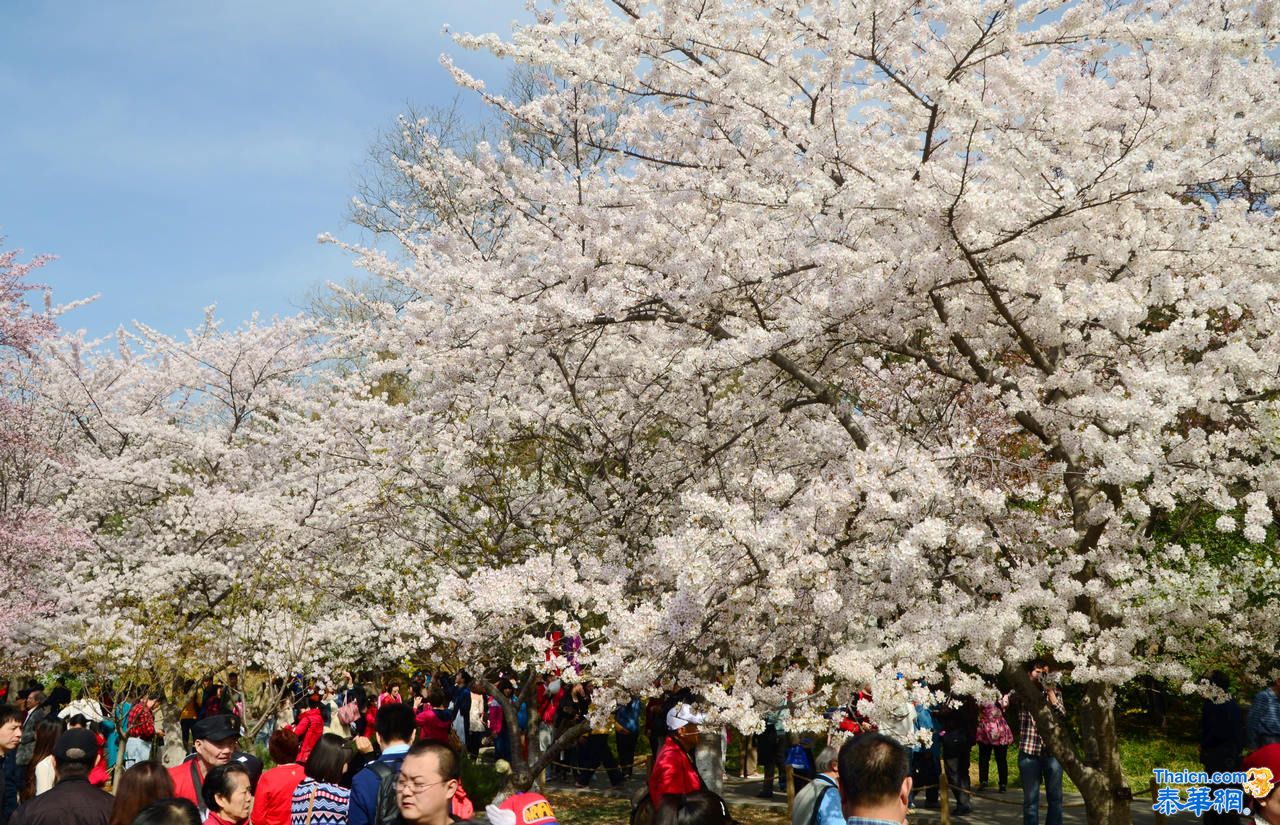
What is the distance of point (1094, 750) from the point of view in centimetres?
703

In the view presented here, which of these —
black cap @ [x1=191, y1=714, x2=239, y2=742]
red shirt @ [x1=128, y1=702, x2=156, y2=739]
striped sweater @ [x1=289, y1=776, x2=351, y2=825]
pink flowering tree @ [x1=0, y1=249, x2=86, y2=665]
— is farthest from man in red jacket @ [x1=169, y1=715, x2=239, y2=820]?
pink flowering tree @ [x1=0, y1=249, x2=86, y2=665]

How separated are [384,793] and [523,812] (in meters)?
0.99

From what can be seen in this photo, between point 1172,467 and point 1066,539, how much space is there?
31.8 inches

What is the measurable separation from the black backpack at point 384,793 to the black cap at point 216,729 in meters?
1.03

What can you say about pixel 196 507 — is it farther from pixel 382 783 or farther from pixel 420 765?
pixel 420 765

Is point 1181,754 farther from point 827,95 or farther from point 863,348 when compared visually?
point 827,95

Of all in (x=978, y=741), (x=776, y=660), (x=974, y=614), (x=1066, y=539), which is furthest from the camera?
(x=978, y=741)

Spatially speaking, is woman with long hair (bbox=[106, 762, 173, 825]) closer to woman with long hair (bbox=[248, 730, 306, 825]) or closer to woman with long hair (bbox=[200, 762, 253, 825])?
woman with long hair (bbox=[200, 762, 253, 825])

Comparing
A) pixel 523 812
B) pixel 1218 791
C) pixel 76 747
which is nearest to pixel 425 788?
pixel 523 812

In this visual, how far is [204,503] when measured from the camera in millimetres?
14781

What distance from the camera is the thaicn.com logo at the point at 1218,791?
410 cm

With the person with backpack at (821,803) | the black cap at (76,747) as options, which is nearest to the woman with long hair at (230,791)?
the black cap at (76,747)

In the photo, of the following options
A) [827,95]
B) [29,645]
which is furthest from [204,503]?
[827,95]

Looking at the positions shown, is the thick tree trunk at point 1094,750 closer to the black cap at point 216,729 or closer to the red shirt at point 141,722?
the black cap at point 216,729
